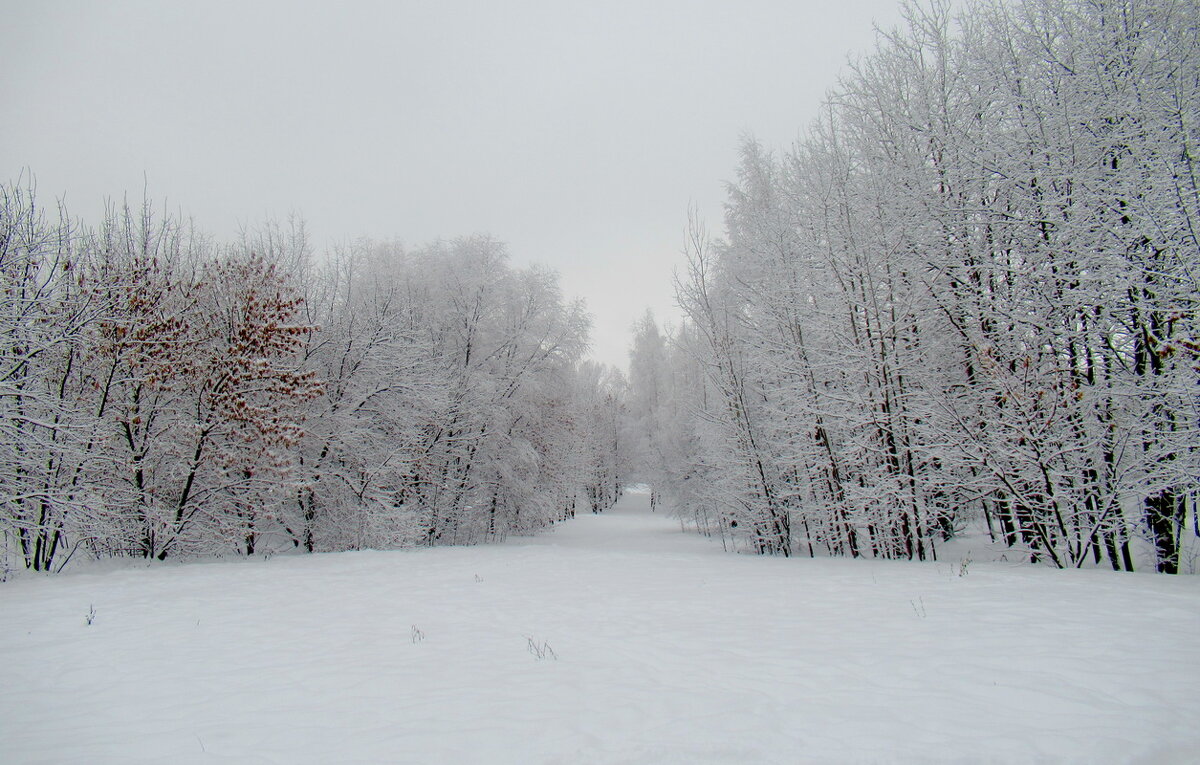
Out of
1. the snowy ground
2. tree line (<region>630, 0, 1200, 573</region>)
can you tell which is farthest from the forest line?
the snowy ground

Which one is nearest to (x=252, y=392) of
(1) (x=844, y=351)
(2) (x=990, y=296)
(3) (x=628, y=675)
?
(3) (x=628, y=675)

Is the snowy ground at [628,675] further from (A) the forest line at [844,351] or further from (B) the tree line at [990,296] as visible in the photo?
(A) the forest line at [844,351]

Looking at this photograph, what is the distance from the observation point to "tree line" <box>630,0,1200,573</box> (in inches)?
262

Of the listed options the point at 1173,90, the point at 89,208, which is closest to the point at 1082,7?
the point at 1173,90

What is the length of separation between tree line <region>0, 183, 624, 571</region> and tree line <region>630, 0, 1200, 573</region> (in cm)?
841

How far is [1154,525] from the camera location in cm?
719

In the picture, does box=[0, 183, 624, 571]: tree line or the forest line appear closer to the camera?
the forest line

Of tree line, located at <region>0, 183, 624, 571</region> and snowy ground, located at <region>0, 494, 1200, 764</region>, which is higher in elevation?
tree line, located at <region>0, 183, 624, 571</region>

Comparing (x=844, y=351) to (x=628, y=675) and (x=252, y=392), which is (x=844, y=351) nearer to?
(x=628, y=675)

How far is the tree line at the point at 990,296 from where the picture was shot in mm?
6660

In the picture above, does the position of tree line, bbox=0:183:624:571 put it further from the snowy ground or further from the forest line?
the snowy ground

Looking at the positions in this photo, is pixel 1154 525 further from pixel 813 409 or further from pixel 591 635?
pixel 591 635

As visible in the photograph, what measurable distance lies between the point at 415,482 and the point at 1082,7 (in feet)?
58.8

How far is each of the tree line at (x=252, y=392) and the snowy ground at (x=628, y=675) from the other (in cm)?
383
